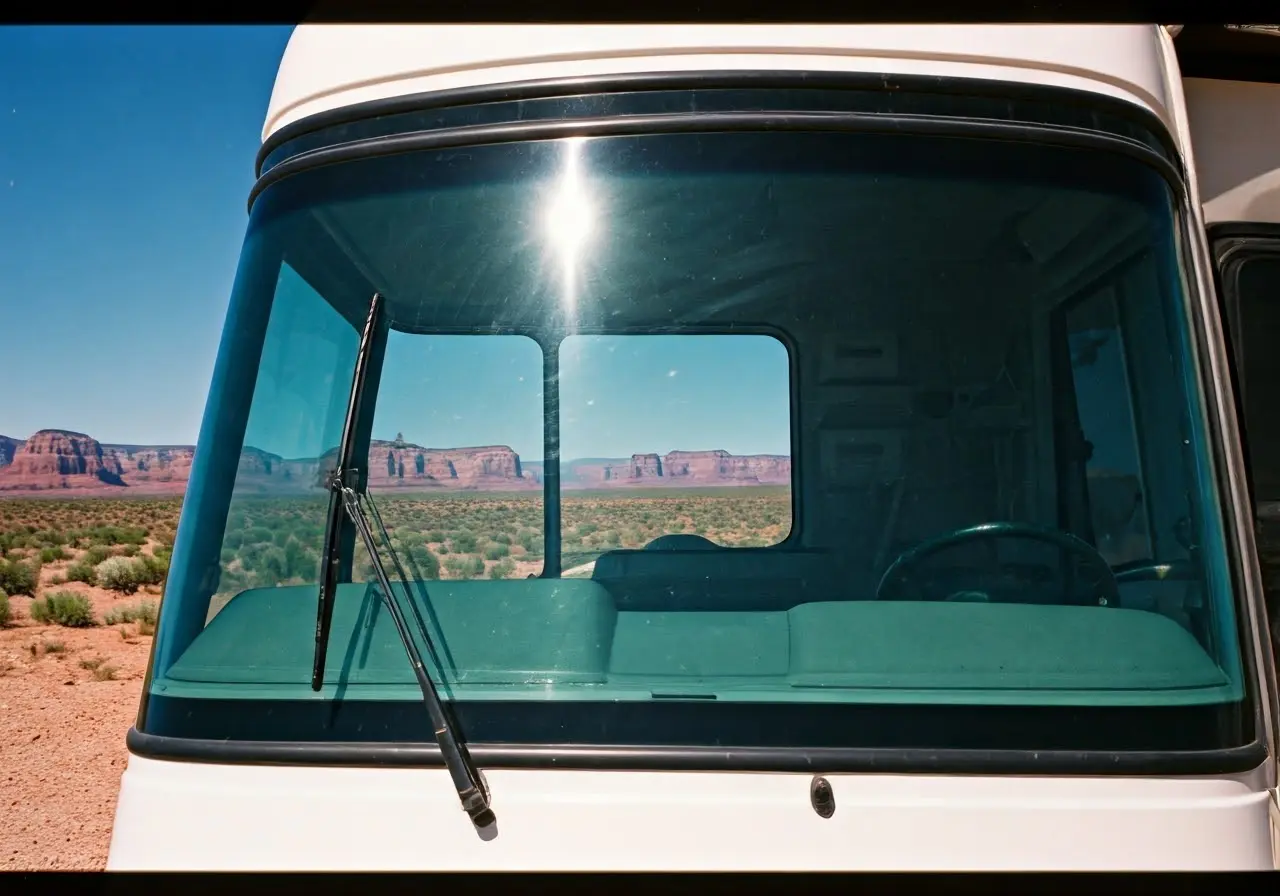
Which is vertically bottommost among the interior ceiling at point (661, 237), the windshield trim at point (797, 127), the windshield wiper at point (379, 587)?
the windshield wiper at point (379, 587)

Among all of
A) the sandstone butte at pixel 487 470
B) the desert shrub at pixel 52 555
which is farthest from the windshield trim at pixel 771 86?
the desert shrub at pixel 52 555

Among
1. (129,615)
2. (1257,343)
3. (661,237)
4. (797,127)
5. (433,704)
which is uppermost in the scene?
(797,127)

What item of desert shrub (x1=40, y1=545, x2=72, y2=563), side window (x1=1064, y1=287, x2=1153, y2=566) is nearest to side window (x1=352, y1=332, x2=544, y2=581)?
side window (x1=1064, y1=287, x2=1153, y2=566)

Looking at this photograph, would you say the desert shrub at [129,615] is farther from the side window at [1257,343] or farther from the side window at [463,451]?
the side window at [1257,343]

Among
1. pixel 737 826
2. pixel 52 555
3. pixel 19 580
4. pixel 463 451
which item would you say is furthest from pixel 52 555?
pixel 737 826

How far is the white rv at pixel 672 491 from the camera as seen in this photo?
141 cm

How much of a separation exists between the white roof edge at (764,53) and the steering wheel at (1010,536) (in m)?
0.67

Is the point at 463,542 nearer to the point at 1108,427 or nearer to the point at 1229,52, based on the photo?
the point at 1108,427

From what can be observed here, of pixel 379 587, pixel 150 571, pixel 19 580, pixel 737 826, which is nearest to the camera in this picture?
pixel 737 826

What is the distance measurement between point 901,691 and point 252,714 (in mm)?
866

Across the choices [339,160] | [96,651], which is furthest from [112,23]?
[96,651]

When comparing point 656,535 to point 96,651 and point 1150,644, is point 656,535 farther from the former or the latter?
point 96,651

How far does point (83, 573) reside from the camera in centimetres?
2009

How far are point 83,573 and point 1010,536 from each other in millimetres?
21206
